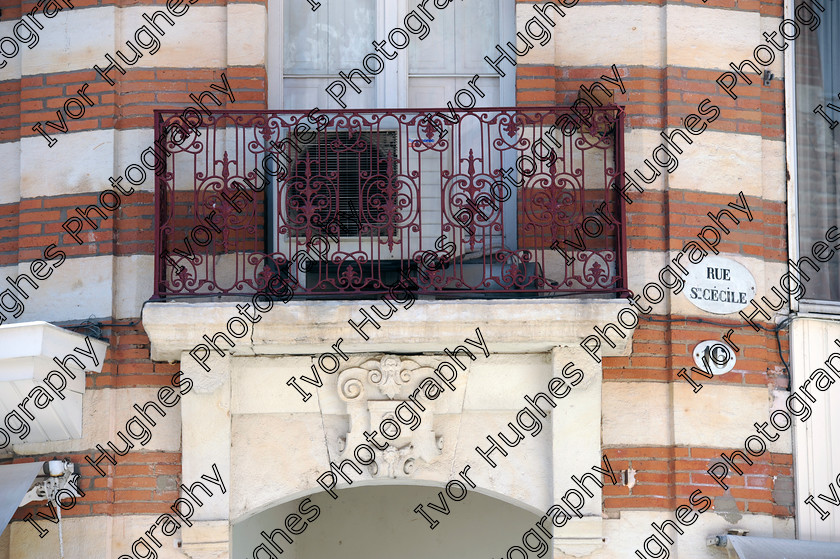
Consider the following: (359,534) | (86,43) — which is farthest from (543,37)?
(359,534)

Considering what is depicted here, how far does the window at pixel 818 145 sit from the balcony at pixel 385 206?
1.34 m

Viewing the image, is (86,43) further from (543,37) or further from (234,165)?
(543,37)

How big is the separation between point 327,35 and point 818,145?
323cm

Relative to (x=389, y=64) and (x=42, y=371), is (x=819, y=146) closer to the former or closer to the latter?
(x=389, y=64)

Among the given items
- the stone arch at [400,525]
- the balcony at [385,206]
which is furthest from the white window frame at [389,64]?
the stone arch at [400,525]

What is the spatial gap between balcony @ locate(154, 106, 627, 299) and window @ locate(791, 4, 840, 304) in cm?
134

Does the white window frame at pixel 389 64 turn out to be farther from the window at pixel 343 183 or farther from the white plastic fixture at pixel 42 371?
the white plastic fixture at pixel 42 371

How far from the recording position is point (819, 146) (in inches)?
314

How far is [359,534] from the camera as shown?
959cm

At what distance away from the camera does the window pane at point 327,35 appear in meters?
8.11

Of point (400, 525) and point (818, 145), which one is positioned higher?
point (818, 145)

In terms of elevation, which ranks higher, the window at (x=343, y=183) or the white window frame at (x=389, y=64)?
the white window frame at (x=389, y=64)

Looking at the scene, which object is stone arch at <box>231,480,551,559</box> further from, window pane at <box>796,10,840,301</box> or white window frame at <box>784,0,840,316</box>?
window pane at <box>796,10,840,301</box>

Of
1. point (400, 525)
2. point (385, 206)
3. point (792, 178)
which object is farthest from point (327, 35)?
point (400, 525)
